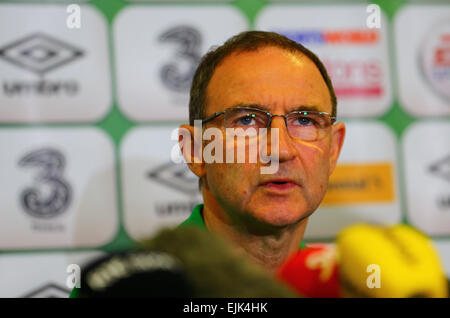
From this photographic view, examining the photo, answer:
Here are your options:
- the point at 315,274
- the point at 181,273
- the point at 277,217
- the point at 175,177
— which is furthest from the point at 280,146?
the point at 175,177

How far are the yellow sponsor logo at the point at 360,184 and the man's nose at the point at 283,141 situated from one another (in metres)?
0.75

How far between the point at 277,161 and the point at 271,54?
0.20 metres

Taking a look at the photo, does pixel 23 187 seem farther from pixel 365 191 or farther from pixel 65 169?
pixel 365 191

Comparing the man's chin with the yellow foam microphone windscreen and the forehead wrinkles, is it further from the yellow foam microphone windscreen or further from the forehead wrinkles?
the yellow foam microphone windscreen

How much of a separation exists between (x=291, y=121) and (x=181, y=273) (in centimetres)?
58

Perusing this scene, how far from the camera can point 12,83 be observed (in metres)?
1.52

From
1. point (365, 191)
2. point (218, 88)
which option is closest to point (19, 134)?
point (218, 88)

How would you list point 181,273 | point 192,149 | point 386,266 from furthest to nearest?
point 192,149 → point 386,266 → point 181,273

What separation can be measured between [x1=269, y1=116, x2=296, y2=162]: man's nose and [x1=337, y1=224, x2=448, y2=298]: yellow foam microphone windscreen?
13.9 inches

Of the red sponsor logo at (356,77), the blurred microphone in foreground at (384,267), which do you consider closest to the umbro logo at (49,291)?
the red sponsor logo at (356,77)

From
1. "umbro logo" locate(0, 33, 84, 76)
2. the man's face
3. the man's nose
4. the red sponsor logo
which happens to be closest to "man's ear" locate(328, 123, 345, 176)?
the man's face

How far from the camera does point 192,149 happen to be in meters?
1.05

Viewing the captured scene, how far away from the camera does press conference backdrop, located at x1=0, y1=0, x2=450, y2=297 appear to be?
4.92 feet

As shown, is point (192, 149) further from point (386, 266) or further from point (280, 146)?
point (386, 266)
